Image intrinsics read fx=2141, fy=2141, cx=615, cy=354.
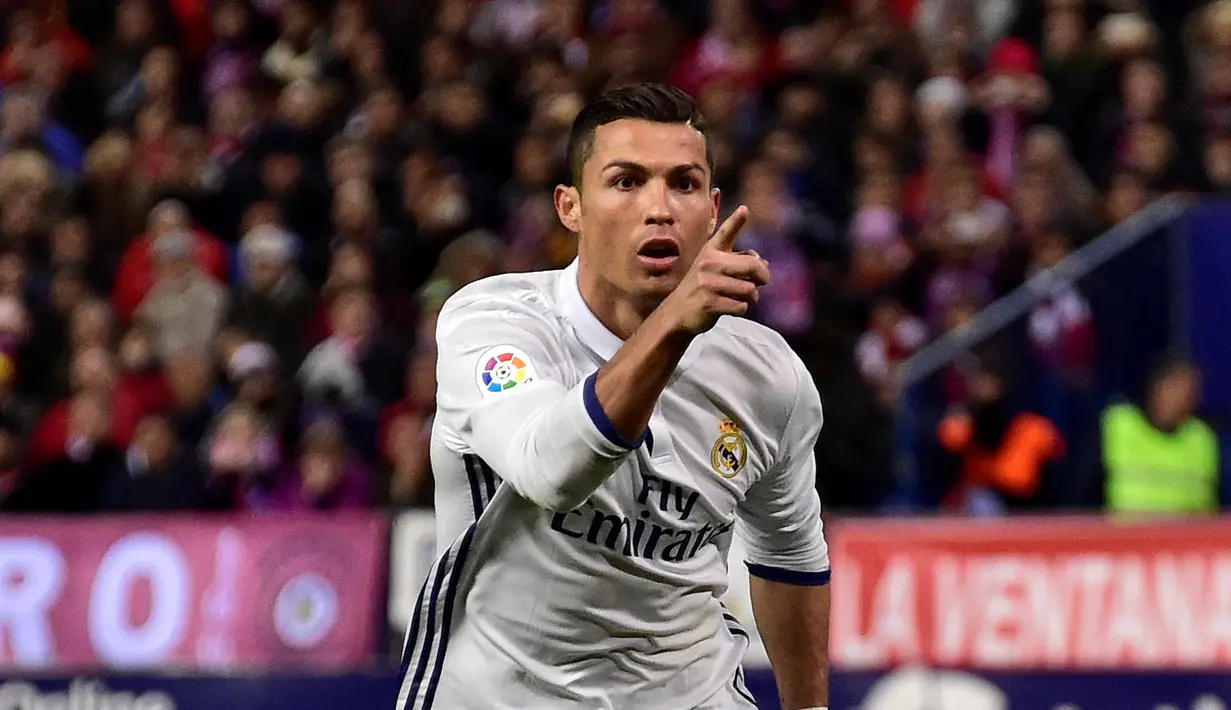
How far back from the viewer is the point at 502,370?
381cm

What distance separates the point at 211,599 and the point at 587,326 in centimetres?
613

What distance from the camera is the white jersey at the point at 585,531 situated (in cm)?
399

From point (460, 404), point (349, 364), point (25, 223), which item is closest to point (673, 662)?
point (460, 404)

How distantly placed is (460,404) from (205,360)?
8190 mm

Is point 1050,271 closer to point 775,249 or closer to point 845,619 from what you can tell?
point 775,249

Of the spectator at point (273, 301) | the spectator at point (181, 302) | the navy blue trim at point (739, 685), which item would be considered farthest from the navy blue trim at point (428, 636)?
the spectator at point (181, 302)

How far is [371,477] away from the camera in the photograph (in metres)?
10.8

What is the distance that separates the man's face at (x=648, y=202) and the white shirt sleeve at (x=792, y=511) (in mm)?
472

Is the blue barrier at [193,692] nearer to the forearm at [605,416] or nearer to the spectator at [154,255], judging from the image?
the spectator at [154,255]

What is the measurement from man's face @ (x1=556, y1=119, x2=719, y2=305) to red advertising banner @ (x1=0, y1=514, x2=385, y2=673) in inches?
236

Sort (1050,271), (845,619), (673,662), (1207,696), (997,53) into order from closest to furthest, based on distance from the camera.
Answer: (673,662), (1207,696), (845,619), (1050,271), (997,53)

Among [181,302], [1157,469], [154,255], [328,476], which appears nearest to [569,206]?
[1157,469]

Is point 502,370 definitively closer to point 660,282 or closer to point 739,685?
point 660,282

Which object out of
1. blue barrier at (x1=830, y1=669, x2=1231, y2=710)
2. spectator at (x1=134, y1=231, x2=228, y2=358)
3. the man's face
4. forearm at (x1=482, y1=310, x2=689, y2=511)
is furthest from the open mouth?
spectator at (x1=134, y1=231, x2=228, y2=358)
